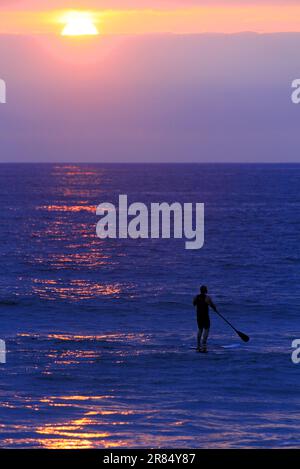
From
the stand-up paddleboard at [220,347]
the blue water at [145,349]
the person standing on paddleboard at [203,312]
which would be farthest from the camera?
the stand-up paddleboard at [220,347]

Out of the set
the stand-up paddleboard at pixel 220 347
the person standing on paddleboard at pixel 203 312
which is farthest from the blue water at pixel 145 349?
the person standing on paddleboard at pixel 203 312

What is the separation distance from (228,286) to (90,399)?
20960 millimetres

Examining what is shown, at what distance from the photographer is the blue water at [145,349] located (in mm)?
15641

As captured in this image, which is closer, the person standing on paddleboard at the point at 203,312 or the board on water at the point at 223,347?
the person standing on paddleboard at the point at 203,312

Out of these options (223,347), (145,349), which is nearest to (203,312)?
(223,347)

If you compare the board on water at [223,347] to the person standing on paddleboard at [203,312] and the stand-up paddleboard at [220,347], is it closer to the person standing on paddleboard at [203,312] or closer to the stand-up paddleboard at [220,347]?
the stand-up paddleboard at [220,347]

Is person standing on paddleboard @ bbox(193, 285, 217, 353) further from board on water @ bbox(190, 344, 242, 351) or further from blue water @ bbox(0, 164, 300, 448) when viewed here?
board on water @ bbox(190, 344, 242, 351)

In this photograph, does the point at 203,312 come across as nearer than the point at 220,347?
Yes

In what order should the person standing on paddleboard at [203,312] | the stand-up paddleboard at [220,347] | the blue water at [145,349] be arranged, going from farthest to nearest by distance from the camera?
the stand-up paddleboard at [220,347]
the person standing on paddleboard at [203,312]
the blue water at [145,349]

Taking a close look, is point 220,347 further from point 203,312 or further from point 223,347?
point 203,312

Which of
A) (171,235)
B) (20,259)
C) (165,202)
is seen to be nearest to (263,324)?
(20,259)

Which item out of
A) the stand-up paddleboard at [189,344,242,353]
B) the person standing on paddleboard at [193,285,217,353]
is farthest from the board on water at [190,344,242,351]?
the person standing on paddleboard at [193,285,217,353]

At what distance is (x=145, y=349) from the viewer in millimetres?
22719
